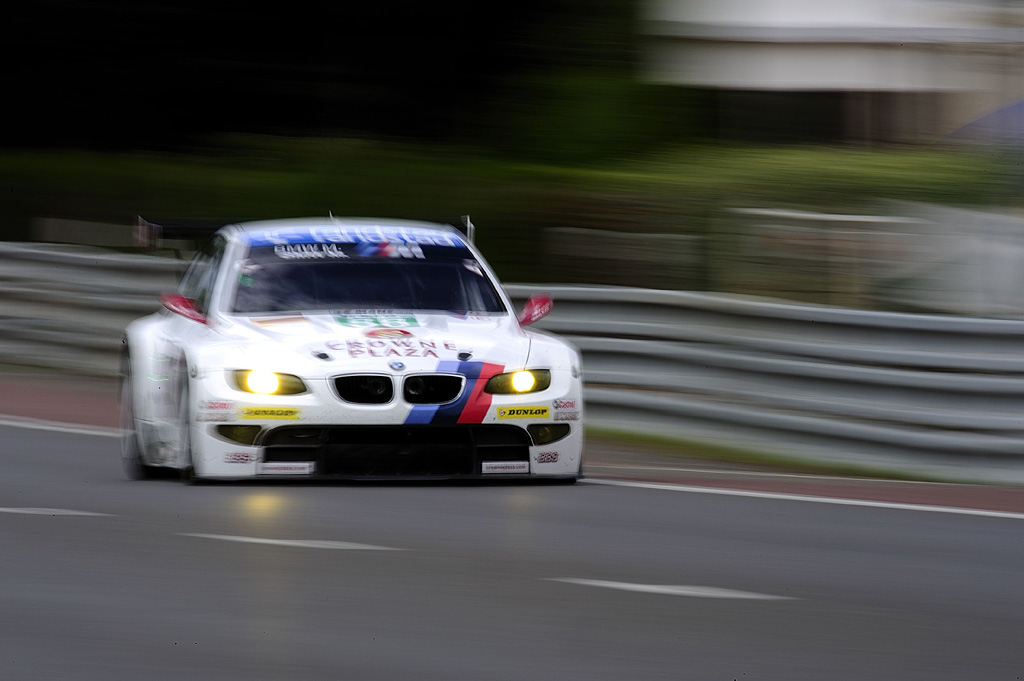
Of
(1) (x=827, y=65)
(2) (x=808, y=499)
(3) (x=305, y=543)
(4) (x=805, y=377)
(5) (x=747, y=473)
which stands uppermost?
(1) (x=827, y=65)

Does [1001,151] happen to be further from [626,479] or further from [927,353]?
[626,479]

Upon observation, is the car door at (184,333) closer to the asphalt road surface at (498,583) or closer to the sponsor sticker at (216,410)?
the sponsor sticker at (216,410)

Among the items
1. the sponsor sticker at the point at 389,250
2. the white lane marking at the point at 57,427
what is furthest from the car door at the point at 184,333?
the white lane marking at the point at 57,427

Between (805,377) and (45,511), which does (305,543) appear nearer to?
(45,511)

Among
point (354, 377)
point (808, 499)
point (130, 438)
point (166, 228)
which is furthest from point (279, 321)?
point (808, 499)

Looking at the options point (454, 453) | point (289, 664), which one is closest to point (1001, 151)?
Result: point (454, 453)

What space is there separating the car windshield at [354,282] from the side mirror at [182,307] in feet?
0.64

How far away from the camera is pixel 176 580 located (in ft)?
23.0

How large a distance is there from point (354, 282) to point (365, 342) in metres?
0.82

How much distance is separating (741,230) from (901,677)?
312 inches

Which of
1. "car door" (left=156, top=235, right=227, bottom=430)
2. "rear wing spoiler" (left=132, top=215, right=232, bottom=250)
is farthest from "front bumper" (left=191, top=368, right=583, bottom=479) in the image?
"rear wing spoiler" (left=132, top=215, right=232, bottom=250)

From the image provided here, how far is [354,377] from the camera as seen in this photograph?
9.43 m

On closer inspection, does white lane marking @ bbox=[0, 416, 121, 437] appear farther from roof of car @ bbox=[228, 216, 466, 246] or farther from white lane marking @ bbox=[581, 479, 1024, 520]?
white lane marking @ bbox=[581, 479, 1024, 520]

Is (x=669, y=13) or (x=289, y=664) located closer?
(x=289, y=664)
